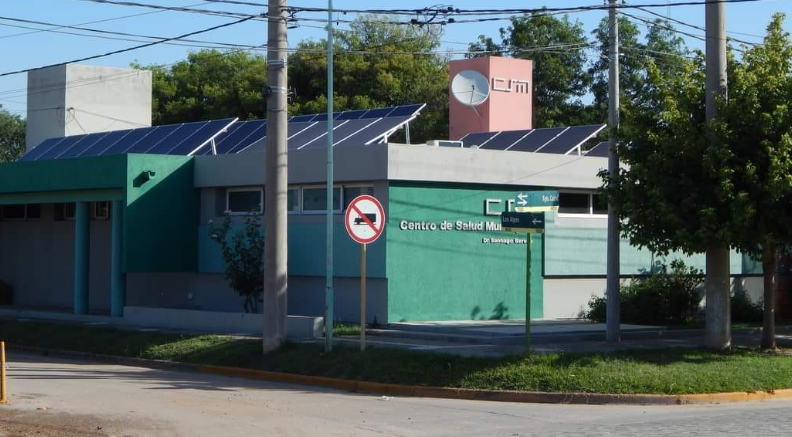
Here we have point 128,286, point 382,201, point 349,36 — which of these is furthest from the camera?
point 349,36

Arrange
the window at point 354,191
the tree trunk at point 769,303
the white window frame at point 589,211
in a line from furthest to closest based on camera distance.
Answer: the white window frame at point 589,211
the window at point 354,191
the tree trunk at point 769,303

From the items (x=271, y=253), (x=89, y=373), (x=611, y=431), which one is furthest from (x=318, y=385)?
(x=611, y=431)

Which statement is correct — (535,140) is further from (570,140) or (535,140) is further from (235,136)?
(235,136)

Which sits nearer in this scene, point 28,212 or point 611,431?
point 611,431

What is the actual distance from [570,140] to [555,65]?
1204 inches

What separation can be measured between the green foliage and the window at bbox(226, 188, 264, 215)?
3.24 feet

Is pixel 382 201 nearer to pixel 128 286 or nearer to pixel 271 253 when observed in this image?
pixel 271 253

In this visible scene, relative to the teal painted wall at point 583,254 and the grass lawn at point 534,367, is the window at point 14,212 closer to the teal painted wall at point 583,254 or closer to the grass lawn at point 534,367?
the grass lawn at point 534,367

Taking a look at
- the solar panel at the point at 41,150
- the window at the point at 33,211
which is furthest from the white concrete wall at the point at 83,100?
the window at the point at 33,211

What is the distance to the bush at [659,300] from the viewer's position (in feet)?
87.1

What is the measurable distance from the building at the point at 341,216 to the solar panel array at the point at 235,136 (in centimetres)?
8

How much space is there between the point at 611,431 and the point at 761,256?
34.2ft

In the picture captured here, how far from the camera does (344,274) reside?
2539cm

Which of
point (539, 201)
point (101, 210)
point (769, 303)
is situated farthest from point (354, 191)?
point (101, 210)
